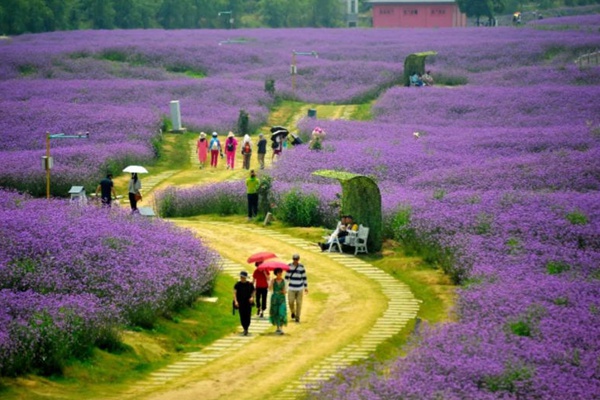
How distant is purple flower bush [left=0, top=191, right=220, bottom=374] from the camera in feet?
65.1

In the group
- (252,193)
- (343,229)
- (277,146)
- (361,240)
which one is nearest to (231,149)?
(277,146)

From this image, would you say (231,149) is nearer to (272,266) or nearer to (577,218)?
(577,218)

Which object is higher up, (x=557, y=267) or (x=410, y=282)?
(x=557, y=267)

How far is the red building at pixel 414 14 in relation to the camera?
142 metres

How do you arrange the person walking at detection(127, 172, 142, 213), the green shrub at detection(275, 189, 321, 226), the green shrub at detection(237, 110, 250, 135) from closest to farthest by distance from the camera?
the person walking at detection(127, 172, 142, 213) < the green shrub at detection(275, 189, 321, 226) < the green shrub at detection(237, 110, 250, 135)

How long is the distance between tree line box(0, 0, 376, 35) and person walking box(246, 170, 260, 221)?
86281mm

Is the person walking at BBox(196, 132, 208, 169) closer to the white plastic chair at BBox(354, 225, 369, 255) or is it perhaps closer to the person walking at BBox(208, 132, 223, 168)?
the person walking at BBox(208, 132, 223, 168)

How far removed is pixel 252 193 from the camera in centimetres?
3588

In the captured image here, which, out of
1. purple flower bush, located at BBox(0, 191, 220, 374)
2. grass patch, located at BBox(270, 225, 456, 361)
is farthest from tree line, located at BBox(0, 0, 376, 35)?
purple flower bush, located at BBox(0, 191, 220, 374)

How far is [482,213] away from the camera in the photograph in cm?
3102

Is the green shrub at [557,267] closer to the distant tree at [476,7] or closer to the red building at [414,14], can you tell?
the distant tree at [476,7]

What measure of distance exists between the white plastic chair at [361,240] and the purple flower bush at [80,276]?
15.9 ft

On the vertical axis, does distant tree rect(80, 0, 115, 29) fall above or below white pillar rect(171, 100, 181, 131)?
above

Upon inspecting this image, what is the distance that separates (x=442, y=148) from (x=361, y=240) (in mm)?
16100
